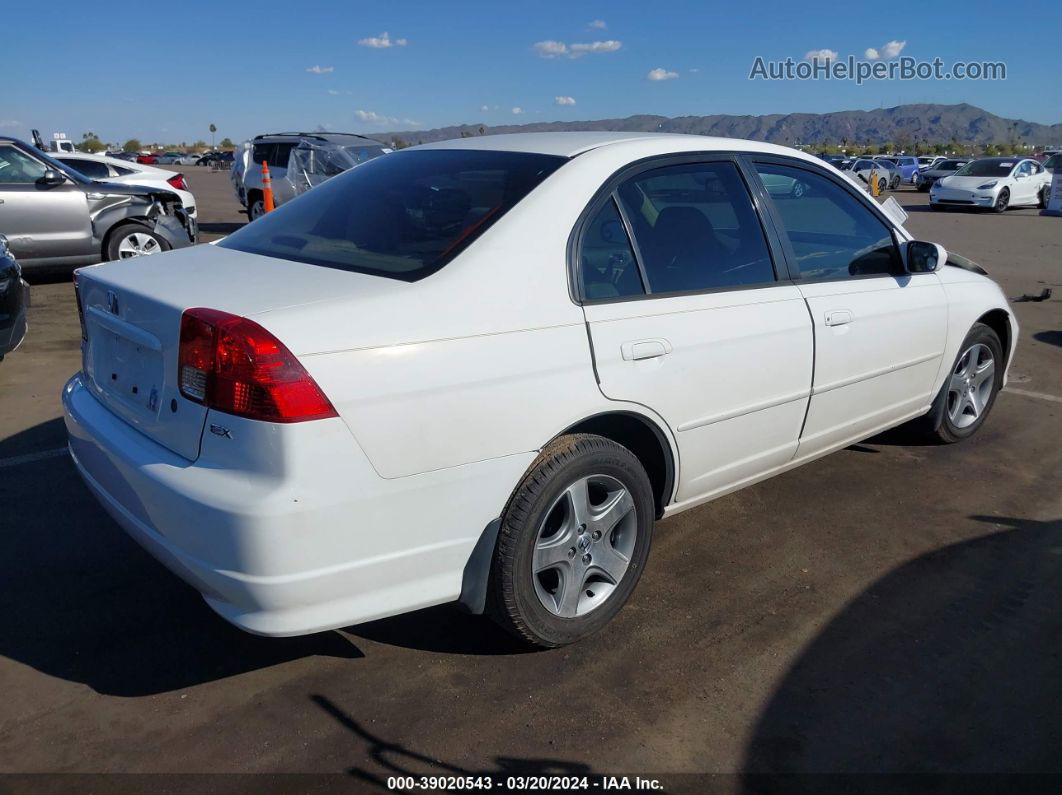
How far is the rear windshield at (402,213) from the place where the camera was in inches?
114

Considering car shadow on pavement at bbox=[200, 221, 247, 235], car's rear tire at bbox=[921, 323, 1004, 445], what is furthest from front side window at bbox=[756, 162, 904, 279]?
car shadow on pavement at bbox=[200, 221, 247, 235]

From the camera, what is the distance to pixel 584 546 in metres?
3.03

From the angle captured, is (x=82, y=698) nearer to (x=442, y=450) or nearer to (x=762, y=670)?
(x=442, y=450)

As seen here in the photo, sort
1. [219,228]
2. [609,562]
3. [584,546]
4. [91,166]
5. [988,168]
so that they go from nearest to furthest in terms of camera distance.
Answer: [584,546] → [609,562] → [91,166] → [219,228] → [988,168]

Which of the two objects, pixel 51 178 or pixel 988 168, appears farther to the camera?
pixel 988 168

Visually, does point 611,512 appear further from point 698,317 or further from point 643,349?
point 698,317

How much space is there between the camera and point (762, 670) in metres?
2.97

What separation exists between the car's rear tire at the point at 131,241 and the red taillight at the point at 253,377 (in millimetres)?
7876

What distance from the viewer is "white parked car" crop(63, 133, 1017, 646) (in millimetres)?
2391

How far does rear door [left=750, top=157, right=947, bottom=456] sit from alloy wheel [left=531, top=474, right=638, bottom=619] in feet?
3.76

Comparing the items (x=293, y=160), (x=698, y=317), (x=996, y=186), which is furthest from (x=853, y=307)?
(x=996, y=186)

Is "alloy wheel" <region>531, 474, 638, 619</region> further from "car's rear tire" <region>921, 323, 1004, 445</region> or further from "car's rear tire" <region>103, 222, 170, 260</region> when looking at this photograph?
"car's rear tire" <region>103, 222, 170, 260</region>

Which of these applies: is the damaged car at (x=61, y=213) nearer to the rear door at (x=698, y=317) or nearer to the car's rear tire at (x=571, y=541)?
the rear door at (x=698, y=317)

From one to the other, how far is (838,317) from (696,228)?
31.3 inches
